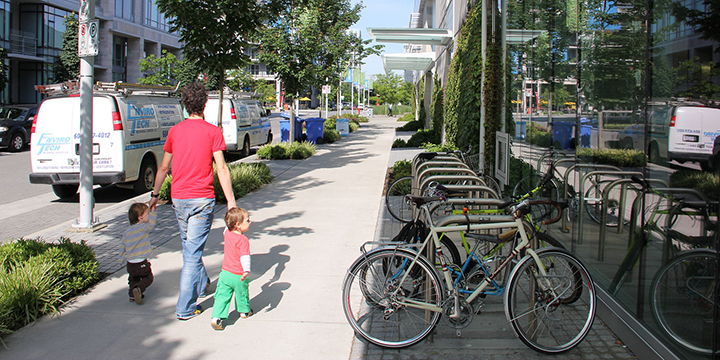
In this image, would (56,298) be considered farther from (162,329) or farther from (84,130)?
(84,130)

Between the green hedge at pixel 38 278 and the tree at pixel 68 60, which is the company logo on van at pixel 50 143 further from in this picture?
the tree at pixel 68 60

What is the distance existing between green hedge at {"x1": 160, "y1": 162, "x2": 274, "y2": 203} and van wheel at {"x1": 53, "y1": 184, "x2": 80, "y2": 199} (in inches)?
83.6

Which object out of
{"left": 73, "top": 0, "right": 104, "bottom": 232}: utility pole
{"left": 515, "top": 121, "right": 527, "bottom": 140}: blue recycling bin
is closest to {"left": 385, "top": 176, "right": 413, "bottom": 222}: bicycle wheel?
{"left": 515, "top": 121, "right": 527, "bottom": 140}: blue recycling bin

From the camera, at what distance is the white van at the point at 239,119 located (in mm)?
17131

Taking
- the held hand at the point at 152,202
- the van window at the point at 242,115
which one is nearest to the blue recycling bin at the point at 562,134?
the held hand at the point at 152,202

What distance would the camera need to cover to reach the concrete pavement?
417 cm

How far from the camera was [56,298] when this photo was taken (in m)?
4.96

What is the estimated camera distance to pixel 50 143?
10516 mm

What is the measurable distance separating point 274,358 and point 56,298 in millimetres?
2281

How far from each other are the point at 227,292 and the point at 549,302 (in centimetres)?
255

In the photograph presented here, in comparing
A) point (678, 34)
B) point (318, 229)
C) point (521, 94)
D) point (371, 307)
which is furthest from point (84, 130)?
point (678, 34)

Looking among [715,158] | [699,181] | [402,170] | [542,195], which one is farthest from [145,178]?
[715,158]

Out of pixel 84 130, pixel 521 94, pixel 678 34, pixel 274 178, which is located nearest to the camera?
pixel 678 34

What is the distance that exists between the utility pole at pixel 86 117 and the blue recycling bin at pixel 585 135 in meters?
6.74
